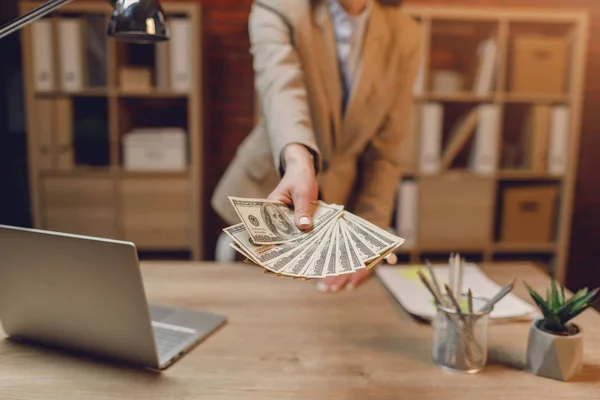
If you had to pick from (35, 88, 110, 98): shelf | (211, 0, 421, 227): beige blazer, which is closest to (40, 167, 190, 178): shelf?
(35, 88, 110, 98): shelf

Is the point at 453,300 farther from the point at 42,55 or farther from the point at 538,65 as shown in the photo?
the point at 42,55

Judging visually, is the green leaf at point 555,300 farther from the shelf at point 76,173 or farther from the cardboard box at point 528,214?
the shelf at point 76,173

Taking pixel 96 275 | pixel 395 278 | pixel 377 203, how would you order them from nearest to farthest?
pixel 96 275, pixel 395 278, pixel 377 203

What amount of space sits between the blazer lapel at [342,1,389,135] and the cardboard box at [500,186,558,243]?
5.43 ft

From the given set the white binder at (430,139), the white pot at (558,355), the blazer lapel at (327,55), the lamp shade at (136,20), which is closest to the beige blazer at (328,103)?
the blazer lapel at (327,55)

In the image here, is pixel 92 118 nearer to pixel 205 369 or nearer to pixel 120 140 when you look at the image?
pixel 120 140

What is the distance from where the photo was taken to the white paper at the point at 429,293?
1117mm

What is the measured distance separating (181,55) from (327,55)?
144 cm

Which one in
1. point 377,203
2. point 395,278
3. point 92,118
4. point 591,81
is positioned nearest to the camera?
point 395,278

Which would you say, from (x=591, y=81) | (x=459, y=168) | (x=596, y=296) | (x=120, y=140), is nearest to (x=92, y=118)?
(x=120, y=140)

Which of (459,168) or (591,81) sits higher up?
(591,81)

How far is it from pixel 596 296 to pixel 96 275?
2.59ft

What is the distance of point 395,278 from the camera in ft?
4.39

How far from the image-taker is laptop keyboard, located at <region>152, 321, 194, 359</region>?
0.95 meters
